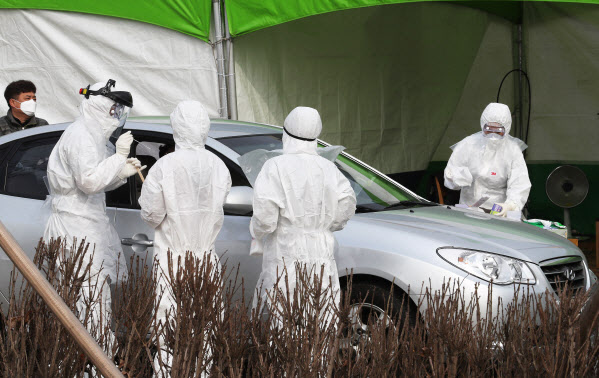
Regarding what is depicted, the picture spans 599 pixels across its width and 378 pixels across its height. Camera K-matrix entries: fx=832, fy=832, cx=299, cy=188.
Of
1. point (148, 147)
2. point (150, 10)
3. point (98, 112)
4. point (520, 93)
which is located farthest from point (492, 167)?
point (520, 93)

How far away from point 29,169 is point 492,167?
3389 millimetres

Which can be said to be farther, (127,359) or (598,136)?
(598,136)

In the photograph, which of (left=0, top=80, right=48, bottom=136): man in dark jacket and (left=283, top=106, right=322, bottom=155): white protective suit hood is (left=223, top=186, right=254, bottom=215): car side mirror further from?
(left=0, top=80, right=48, bottom=136): man in dark jacket

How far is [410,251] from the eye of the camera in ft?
14.8

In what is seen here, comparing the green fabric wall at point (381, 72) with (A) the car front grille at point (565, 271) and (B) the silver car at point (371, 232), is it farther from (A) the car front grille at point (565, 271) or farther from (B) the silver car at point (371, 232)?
(A) the car front grille at point (565, 271)

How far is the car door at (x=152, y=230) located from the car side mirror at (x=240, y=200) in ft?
0.10

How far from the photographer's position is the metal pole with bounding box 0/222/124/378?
2184 mm

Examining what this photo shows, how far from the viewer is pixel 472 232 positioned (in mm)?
4793

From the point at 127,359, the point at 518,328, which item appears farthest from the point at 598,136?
the point at 127,359

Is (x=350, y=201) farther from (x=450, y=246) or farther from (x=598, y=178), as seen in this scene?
(x=598, y=178)

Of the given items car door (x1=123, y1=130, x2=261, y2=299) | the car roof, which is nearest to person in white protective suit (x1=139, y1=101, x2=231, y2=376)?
car door (x1=123, y1=130, x2=261, y2=299)

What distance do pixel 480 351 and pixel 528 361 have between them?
175mm

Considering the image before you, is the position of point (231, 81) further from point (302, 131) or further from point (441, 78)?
point (441, 78)

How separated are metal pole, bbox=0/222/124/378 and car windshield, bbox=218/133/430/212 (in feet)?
9.72
